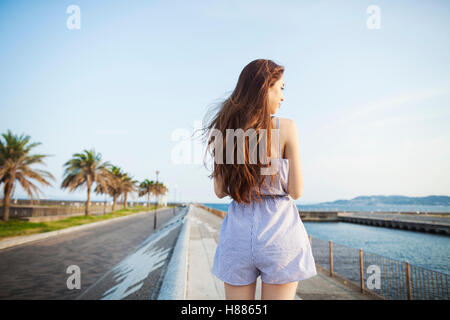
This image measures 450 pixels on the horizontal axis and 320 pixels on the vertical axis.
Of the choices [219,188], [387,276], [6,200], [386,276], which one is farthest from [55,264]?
[387,276]

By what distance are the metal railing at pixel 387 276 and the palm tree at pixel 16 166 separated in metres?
19.7

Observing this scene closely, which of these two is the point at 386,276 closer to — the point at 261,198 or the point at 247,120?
the point at 261,198

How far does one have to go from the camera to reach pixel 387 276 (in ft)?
39.3

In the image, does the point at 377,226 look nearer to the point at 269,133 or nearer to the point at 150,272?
the point at 150,272

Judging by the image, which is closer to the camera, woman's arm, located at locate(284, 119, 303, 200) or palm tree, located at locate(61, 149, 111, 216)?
woman's arm, located at locate(284, 119, 303, 200)

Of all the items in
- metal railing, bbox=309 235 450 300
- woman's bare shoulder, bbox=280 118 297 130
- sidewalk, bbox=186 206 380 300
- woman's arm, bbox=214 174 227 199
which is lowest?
metal railing, bbox=309 235 450 300

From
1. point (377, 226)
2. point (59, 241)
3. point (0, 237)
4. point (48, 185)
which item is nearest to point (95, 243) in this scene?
point (59, 241)

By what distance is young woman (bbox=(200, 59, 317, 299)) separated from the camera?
1105 millimetres

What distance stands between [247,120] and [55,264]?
11655 millimetres

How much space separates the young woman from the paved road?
16.6 feet

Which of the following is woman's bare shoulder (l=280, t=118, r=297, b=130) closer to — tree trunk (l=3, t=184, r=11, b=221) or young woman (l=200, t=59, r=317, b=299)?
young woman (l=200, t=59, r=317, b=299)

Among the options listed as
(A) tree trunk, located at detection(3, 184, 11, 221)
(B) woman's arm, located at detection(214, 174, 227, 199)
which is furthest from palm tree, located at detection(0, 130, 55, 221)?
(B) woman's arm, located at detection(214, 174, 227, 199)
